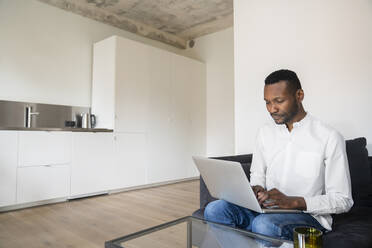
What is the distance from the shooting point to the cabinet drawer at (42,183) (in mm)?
2820

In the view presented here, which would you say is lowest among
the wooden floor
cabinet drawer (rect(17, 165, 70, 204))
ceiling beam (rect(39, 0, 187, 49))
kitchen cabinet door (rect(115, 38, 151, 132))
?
the wooden floor

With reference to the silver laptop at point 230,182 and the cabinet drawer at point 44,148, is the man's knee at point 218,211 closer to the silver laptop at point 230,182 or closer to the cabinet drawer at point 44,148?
the silver laptop at point 230,182

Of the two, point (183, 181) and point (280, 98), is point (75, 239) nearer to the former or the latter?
point (280, 98)

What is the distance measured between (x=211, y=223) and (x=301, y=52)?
1761 millimetres

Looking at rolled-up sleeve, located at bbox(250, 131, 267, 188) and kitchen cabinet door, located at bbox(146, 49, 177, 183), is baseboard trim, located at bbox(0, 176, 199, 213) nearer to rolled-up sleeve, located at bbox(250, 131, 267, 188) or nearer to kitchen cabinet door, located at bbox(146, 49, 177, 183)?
kitchen cabinet door, located at bbox(146, 49, 177, 183)

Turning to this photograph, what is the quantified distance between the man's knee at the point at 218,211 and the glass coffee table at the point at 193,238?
0.06 m

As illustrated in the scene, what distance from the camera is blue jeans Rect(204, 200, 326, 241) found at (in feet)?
3.38

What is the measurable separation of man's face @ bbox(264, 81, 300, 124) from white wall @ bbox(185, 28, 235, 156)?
3.38 metres

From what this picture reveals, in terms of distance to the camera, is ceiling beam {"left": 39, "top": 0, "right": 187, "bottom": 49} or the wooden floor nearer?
the wooden floor

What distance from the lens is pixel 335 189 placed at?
1095mm

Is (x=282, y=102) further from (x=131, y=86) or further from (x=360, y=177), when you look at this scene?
(x=131, y=86)

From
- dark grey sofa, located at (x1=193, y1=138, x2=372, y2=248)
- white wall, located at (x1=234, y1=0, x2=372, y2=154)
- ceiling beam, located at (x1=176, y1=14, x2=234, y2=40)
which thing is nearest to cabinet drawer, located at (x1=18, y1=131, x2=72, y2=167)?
white wall, located at (x1=234, y1=0, x2=372, y2=154)

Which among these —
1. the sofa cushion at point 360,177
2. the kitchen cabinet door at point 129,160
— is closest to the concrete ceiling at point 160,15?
the kitchen cabinet door at point 129,160

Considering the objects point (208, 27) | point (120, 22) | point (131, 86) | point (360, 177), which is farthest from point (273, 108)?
point (208, 27)
